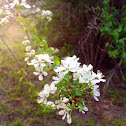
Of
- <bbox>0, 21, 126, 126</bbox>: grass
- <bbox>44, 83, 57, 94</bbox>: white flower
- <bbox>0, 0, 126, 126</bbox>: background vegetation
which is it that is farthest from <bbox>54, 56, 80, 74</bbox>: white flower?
<bbox>0, 21, 126, 126</bbox>: grass

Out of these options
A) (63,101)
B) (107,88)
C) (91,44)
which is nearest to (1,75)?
(91,44)

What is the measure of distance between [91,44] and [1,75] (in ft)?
7.15

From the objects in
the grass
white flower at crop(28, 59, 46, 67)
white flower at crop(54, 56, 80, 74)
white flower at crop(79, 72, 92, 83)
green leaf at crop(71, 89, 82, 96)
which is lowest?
the grass

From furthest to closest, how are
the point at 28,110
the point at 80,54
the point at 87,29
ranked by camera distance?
the point at 80,54, the point at 87,29, the point at 28,110

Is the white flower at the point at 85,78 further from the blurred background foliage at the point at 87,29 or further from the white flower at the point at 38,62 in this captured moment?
the blurred background foliage at the point at 87,29

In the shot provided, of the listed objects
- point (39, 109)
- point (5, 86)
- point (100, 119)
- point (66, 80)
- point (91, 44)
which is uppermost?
point (66, 80)

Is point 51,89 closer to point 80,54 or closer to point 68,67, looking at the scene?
point 68,67

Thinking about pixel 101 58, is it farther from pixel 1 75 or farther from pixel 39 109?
pixel 1 75

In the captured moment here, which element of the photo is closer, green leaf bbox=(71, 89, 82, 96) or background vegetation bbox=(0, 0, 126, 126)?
green leaf bbox=(71, 89, 82, 96)

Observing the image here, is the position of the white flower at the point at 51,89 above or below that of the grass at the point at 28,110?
above

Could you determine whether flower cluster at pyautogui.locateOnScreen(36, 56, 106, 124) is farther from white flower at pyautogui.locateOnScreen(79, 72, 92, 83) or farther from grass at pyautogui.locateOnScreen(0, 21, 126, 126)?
A: grass at pyautogui.locateOnScreen(0, 21, 126, 126)

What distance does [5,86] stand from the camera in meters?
3.41

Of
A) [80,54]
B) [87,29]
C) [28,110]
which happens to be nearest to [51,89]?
[28,110]

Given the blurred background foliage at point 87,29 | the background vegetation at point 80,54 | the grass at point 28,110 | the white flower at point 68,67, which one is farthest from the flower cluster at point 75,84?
the blurred background foliage at point 87,29
